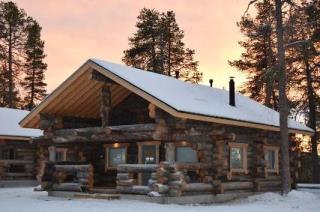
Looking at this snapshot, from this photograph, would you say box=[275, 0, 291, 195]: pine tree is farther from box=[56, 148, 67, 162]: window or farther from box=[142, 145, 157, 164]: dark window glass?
box=[56, 148, 67, 162]: window

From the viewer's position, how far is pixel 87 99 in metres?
24.6

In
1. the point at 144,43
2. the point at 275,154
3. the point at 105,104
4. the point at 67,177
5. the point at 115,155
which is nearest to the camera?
the point at 105,104

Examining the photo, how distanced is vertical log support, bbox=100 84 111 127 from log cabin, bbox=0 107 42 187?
11.3 meters

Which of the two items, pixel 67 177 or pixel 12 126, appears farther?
pixel 12 126

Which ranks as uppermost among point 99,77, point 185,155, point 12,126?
point 99,77

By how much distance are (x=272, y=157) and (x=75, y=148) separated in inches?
388

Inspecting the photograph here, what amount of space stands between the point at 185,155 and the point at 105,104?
395cm

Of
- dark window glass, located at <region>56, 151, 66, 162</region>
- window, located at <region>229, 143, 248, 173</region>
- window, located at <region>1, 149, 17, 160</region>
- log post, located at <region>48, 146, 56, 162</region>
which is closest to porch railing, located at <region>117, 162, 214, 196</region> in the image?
window, located at <region>229, 143, 248, 173</region>

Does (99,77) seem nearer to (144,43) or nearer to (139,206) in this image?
(139,206)

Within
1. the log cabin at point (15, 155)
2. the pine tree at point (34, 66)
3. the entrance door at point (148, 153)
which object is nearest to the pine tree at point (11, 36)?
the pine tree at point (34, 66)

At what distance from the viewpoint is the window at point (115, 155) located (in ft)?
84.1

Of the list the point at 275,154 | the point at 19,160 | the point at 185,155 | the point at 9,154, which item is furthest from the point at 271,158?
the point at 9,154

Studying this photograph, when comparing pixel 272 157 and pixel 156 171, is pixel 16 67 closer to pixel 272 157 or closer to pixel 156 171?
pixel 272 157

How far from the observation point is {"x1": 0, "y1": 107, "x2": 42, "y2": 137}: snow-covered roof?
108ft
